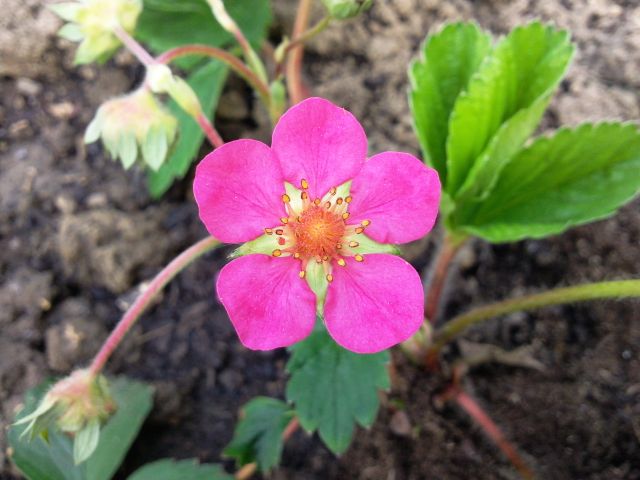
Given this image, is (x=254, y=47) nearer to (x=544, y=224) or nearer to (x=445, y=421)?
(x=544, y=224)

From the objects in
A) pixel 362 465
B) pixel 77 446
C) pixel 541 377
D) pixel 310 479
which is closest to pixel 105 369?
pixel 77 446

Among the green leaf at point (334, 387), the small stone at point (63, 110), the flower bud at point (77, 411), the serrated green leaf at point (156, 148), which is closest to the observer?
the flower bud at point (77, 411)

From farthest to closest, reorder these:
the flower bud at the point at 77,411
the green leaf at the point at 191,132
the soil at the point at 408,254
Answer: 1. the green leaf at the point at 191,132
2. the soil at the point at 408,254
3. the flower bud at the point at 77,411

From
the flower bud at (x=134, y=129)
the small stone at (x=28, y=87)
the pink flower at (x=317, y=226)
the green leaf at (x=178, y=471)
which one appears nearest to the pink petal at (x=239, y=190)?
the pink flower at (x=317, y=226)

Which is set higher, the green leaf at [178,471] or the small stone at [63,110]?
the small stone at [63,110]

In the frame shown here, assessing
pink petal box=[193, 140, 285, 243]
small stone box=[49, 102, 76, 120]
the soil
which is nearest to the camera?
pink petal box=[193, 140, 285, 243]

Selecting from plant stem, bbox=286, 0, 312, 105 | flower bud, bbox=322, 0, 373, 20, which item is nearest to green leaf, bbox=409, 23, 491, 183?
flower bud, bbox=322, 0, 373, 20

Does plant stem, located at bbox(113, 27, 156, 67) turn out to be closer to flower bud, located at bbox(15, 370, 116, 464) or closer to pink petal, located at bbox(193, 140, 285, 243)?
pink petal, located at bbox(193, 140, 285, 243)

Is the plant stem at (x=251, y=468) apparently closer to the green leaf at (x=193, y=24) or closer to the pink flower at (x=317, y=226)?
the pink flower at (x=317, y=226)
